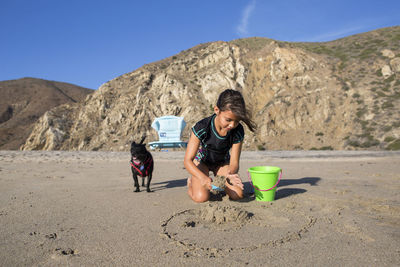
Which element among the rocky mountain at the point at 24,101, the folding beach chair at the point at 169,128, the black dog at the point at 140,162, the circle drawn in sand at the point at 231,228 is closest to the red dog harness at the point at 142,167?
the black dog at the point at 140,162

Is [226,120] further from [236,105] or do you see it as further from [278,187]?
[278,187]

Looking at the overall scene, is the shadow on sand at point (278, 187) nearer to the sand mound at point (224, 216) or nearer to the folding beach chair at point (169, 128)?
the sand mound at point (224, 216)

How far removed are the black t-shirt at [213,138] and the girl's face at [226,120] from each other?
16 centimetres

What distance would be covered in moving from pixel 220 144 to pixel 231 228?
1.38 meters

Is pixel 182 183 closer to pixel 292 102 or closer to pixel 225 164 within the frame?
pixel 225 164

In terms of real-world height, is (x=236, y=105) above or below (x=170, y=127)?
above

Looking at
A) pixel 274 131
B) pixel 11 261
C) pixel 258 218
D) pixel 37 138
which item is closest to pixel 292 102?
pixel 274 131

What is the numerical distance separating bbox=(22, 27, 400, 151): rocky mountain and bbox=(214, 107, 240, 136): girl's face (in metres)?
18.1

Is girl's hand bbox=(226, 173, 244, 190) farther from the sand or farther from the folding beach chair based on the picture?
the folding beach chair

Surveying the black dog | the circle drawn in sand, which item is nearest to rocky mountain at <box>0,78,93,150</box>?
the black dog

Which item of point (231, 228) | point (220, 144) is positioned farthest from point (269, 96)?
point (231, 228)

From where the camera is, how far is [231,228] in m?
2.60

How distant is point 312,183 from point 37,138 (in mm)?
32831

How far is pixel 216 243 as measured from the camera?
7.38 ft
